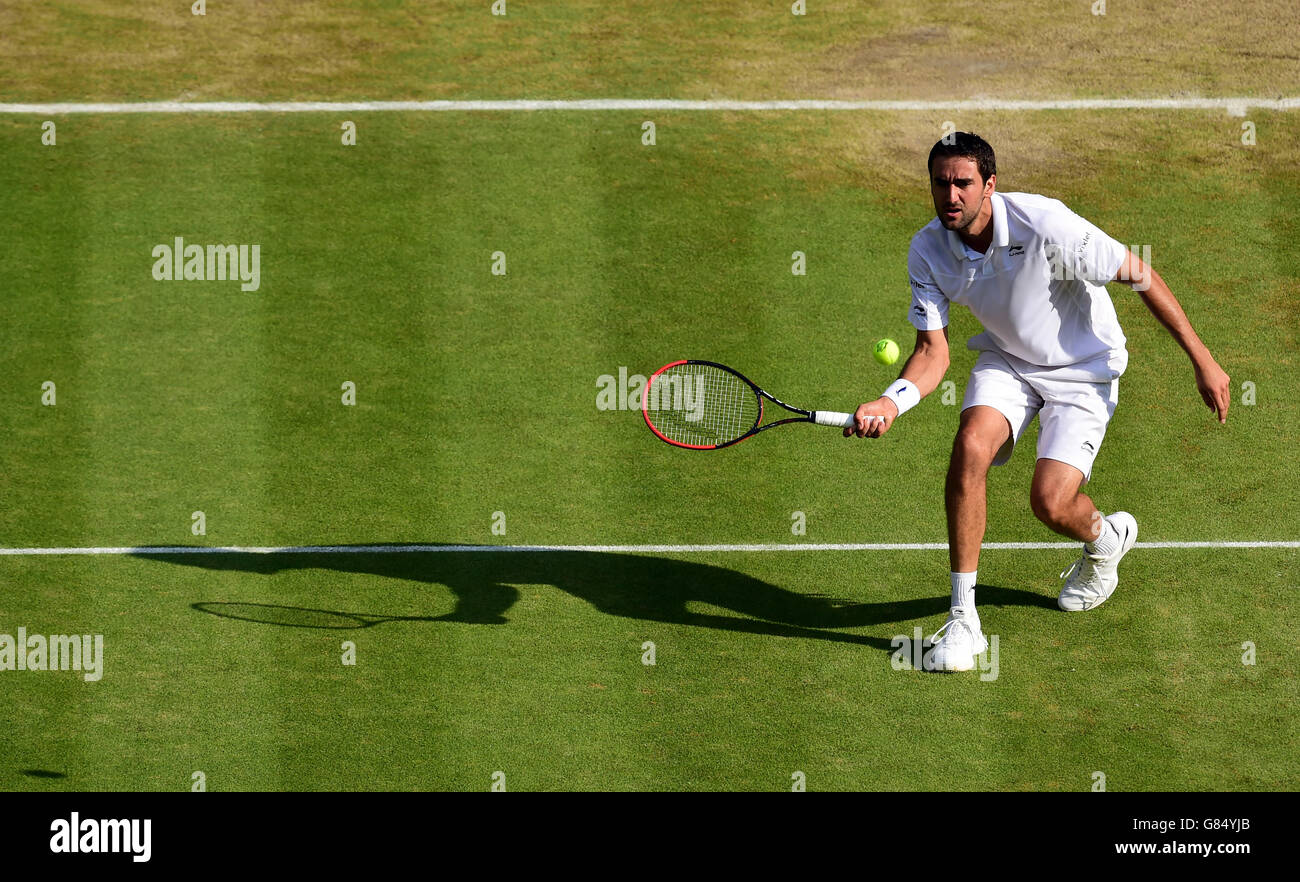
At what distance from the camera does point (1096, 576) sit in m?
7.92

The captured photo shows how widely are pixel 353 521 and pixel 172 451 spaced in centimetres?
142

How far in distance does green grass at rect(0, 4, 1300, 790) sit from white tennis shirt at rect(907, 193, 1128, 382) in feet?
4.63

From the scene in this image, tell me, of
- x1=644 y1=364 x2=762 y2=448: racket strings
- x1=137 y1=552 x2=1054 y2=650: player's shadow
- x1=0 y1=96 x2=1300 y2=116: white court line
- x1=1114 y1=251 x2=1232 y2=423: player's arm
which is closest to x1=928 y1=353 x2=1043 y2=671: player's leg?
x1=137 y1=552 x2=1054 y2=650: player's shadow

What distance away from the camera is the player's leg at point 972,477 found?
24.2 feet

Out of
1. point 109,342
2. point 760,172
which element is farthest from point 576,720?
point 760,172

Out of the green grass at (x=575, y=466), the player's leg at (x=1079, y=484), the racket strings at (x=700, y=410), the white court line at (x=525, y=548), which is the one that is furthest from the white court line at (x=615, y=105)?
the player's leg at (x=1079, y=484)

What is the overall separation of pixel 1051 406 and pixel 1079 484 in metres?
0.45

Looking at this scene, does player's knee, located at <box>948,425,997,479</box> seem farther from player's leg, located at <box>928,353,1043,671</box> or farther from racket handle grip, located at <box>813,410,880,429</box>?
racket handle grip, located at <box>813,410,880,429</box>

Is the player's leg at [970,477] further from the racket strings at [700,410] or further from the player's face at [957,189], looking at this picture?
the racket strings at [700,410]

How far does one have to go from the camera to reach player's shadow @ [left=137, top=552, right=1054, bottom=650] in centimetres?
A: 812

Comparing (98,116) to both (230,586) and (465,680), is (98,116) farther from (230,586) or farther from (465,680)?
(465,680)

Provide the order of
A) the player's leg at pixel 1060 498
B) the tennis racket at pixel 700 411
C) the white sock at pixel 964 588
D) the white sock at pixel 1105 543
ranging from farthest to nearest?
the tennis racket at pixel 700 411, the white sock at pixel 1105 543, the white sock at pixel 964 588, the player's leg at pixel 1060 498

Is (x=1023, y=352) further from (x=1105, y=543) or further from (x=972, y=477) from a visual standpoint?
(x=1105, y=543)

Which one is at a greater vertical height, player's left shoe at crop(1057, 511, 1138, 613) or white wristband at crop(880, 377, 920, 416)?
white wristband at crop(880, 377, 920, 416)
